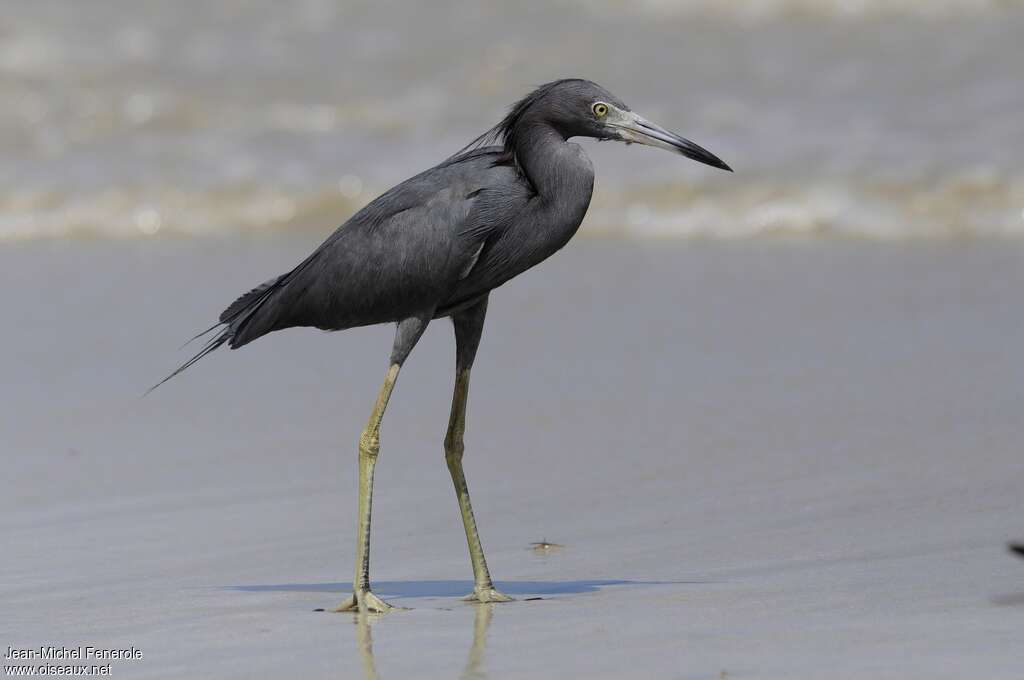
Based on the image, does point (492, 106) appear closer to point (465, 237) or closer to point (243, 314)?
point (243, 314)

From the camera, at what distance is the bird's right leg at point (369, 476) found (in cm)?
506

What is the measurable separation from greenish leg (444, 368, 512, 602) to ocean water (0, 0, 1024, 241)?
742 cm

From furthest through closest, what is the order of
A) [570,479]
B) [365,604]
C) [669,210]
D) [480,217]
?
1. [669,210]
2. [570,479]
3. [480,217]
4. [365,604]

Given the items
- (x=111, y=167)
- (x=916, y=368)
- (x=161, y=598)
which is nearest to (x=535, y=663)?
(x=161, y=598)

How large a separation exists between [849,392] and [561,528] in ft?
7.79

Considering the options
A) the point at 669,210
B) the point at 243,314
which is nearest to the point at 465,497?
the point at 243,314

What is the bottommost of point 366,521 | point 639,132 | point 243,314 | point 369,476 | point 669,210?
point 366,521

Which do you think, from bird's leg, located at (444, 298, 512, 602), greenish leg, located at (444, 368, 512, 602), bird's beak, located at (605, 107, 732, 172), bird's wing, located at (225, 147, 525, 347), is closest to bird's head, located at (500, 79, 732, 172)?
bird's beak, located at (605, 107, 732, 172)

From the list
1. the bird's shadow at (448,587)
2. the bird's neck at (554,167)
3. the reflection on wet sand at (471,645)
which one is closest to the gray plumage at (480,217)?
the bird's neck at (554,167)

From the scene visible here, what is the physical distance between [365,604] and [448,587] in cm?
49

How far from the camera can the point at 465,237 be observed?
5.24m

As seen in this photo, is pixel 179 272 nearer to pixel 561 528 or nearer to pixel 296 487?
pixel 296 487

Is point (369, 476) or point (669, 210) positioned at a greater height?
point (669, 210)

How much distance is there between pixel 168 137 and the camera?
16109mm
